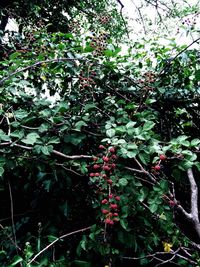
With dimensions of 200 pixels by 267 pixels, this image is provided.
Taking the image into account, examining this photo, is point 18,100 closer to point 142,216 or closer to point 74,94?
point 74,94

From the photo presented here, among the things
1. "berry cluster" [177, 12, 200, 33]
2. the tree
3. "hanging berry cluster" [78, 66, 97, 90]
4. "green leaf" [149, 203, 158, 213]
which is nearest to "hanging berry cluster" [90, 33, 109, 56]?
the tree

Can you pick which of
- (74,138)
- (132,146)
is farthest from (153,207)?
(74,138)

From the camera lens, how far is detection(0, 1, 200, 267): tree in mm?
1446

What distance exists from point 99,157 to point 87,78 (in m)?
0.54

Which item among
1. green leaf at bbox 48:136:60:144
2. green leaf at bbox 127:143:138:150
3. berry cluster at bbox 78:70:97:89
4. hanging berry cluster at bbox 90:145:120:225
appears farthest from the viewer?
berry cluster at bbox 78:70:97:89

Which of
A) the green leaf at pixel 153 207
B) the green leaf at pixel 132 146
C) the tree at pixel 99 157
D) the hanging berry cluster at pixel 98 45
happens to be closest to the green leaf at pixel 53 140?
the tree at pixel 99 157

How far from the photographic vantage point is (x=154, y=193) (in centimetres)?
144

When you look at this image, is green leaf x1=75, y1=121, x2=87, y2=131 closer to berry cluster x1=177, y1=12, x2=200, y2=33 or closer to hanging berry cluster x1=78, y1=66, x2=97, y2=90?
hanging berry cluster x1=78, y1=66, x2=97, y2=90

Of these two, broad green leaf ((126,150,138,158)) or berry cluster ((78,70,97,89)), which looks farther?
berry cluster ((78,70,97,89))

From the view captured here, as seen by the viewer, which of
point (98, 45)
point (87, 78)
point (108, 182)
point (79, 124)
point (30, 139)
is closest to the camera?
point (108, 182)

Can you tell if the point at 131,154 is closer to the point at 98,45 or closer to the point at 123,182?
the point at 123,182

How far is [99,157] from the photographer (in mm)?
1494

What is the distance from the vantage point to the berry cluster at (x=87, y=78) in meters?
1.76

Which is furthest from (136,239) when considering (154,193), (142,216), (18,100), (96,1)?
(96,1)
